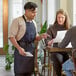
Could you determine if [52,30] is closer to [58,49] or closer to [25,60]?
[58,49]

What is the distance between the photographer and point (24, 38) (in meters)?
2.86

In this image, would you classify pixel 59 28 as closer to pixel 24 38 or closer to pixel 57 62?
pixel 57 62

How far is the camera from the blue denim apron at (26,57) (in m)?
2.87

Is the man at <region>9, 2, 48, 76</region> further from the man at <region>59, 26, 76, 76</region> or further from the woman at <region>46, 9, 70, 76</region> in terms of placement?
the woman at <region>46, 9, 70, 76</region>

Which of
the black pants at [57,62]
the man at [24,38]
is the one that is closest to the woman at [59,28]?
the black pants at [57,62]

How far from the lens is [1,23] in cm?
908

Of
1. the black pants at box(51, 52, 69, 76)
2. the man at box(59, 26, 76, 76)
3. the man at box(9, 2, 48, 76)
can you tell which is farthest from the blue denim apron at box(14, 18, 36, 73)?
the black pants at box(51, 52, 69, 76)

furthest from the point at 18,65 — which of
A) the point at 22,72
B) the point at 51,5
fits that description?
the point at 51,5

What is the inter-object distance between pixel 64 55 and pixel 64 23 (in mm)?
521

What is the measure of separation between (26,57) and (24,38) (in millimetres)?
224

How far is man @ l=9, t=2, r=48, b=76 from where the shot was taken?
279 cm

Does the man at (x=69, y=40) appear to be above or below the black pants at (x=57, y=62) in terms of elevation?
above

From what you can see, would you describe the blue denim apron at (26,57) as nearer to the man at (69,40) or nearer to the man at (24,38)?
the man at (24,38)

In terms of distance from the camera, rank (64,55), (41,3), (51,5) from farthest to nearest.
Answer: (41,3) → (51,5) → (64,55)
